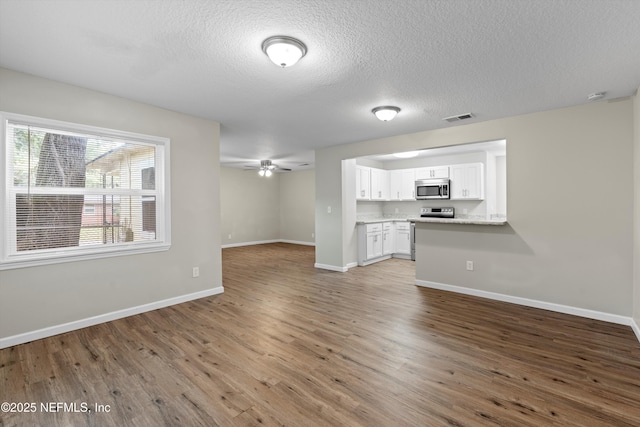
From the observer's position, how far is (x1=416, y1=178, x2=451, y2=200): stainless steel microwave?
6543mm

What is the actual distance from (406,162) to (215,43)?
606cm

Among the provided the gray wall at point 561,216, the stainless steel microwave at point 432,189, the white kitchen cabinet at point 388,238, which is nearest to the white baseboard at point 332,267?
the white kitchen cabinet at point 388,238

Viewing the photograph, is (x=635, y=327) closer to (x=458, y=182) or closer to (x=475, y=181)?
(x=475, y=181)

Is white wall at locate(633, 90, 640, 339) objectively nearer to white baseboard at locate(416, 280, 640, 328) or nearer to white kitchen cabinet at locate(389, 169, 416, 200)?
white baseboard at locate(416, 280, 640, 328)

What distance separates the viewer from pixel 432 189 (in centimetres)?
671

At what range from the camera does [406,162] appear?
747 cm

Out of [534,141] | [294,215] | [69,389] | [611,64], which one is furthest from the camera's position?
[294,215]

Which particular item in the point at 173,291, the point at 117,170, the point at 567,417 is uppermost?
the point at 117,170

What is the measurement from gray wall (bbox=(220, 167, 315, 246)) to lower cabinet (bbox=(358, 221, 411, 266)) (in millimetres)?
3249

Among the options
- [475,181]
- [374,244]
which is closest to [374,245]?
[374,244]

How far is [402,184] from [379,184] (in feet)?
1.97

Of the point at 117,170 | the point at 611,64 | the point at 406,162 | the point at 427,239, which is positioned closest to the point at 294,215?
the point at 406,162

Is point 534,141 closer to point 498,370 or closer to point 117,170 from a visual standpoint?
point 498,370

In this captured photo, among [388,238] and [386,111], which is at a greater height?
[386,111]
